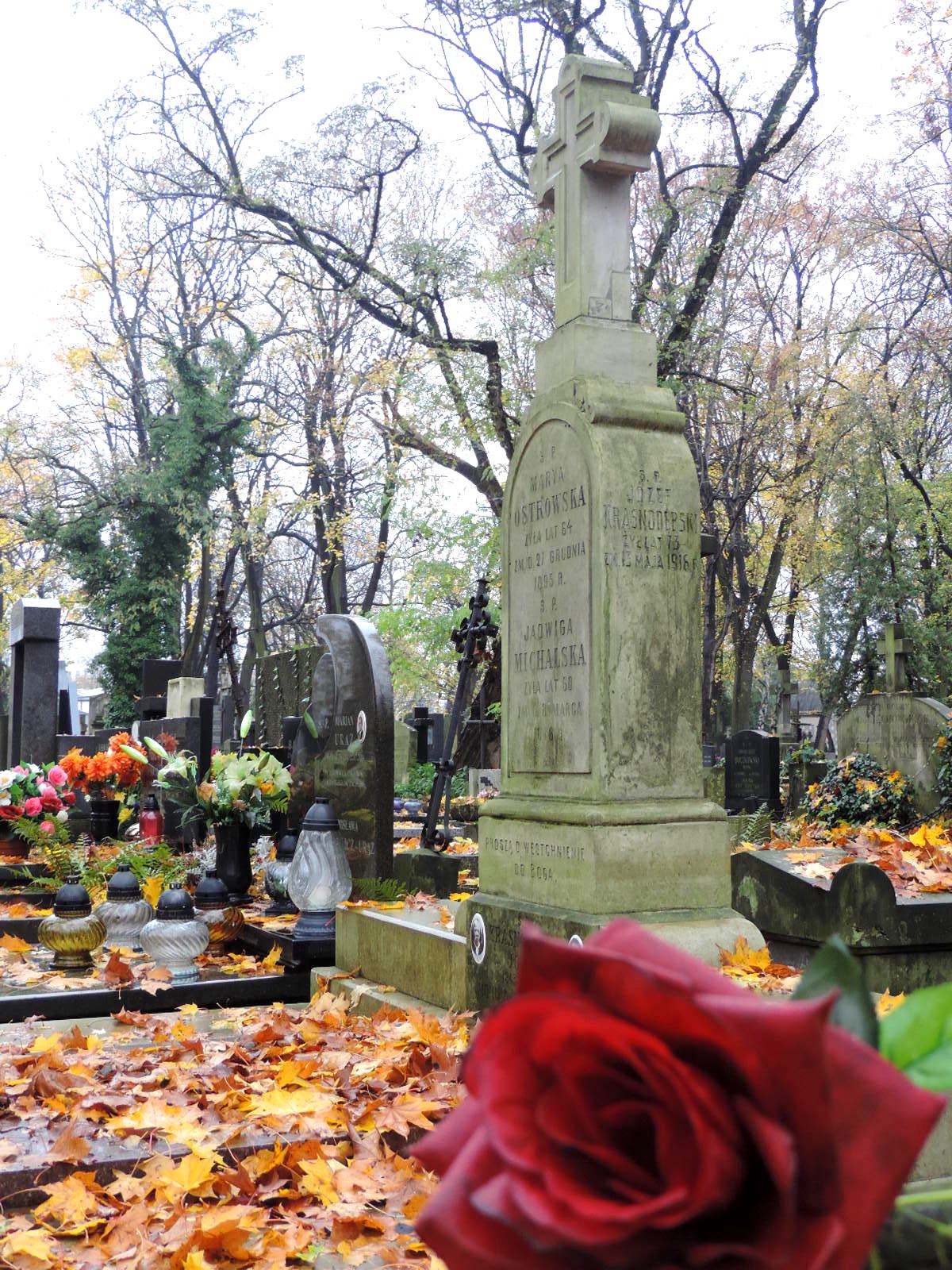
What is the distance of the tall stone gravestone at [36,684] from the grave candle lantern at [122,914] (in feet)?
20.3

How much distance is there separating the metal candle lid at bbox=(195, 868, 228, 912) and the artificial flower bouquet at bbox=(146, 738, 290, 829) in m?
0.71

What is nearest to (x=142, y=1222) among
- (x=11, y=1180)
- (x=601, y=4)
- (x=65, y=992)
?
(x=11, y=1180)

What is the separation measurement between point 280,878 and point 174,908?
1646 millimetres

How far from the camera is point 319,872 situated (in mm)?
7191

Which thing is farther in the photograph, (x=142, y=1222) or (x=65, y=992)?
(x=65, y=992)

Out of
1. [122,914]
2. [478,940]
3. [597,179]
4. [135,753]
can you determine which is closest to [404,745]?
[135,753]

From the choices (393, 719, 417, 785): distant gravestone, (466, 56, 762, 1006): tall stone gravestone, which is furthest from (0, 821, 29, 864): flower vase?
(393, 719, 417, 785): distant gravestone

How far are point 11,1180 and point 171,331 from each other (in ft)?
98.3

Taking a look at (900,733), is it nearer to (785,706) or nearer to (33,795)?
(785,706)

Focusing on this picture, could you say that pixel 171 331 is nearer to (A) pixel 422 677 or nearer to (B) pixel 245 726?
(A) pixel 422 677

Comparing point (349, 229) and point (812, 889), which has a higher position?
point (349, 229)

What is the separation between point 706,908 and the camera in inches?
195

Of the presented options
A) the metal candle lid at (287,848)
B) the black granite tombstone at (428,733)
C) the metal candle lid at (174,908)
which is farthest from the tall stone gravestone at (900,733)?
the metal candle lid at (174,908)

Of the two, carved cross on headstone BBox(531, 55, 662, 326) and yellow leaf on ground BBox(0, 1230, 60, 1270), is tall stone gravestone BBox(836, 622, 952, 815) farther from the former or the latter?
yellow leaf on ground BBox(0, 1230, 60, 1270)
